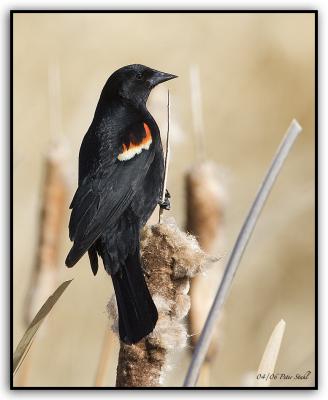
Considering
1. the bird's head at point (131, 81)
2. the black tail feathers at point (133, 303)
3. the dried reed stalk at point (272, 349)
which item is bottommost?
A: the dried reed stalk at point (272, 349)

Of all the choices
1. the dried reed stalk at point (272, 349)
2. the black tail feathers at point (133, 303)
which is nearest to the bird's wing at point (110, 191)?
the black tail feathers at point (133, 303)

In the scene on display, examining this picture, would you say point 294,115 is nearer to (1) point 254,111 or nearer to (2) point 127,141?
(1) point 254,111

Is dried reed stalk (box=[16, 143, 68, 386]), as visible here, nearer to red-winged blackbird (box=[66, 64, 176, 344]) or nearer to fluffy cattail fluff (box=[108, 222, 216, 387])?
red-winged blackbird (box=[66, 64, 176, 344])

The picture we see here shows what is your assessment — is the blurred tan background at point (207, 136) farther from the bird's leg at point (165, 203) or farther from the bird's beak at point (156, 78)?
the bird's leg at point (165, 203)

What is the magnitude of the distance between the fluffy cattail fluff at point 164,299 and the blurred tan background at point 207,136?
80cm

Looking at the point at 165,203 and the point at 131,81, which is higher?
the point at 131,81

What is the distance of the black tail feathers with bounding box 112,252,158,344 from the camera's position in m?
Result: 1.79

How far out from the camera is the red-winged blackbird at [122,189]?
6.29 ft

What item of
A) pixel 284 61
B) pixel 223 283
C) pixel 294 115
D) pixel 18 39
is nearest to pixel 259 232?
pixel 294 115

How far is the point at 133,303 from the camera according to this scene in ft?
A: 6.16

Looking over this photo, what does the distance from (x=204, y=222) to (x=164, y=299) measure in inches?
22.9

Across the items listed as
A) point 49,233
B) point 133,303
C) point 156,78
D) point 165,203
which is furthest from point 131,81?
point 133,303

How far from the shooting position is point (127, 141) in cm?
222

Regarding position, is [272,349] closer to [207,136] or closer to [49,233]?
[49,233]
